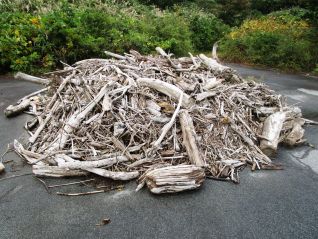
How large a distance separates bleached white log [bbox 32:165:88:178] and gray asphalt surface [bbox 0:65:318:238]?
0.11 metres

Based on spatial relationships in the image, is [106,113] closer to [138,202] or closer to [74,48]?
[138,202]

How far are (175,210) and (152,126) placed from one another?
1.76 m

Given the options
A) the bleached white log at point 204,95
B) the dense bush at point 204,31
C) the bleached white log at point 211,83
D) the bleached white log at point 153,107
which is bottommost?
the dense bush at point 204,31

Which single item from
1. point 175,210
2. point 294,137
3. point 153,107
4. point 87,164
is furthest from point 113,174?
point 294,137

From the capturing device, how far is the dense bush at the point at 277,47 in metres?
14.3

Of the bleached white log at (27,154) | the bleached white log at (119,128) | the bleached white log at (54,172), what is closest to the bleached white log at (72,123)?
the bleached white log at (27,154)

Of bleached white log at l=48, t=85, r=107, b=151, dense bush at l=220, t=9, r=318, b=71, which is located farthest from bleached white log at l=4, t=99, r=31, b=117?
dense bush at l=220, t=9, r=318, b=71

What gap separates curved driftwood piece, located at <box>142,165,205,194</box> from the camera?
14.2 feet

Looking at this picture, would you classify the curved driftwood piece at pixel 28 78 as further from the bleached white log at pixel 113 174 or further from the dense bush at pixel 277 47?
the dense bush at pixel 277 47

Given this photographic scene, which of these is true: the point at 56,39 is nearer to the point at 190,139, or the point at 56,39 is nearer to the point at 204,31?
the point at 190,139

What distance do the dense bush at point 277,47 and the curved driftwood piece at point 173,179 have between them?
38.7ft

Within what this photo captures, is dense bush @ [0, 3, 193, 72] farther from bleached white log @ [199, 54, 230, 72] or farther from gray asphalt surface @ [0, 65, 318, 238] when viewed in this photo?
gray asphalt surface @ [0, 65, 318, 238]

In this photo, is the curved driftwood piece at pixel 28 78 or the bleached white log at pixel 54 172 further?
the curved driftwood piece at pixel 28 78

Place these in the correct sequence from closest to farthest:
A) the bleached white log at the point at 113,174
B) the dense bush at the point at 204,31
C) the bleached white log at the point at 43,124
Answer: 1. the bleached white log at the point at 113,174
2. the bleached white log at the point at 43,124
3. the dense bush at the point at 204,31
